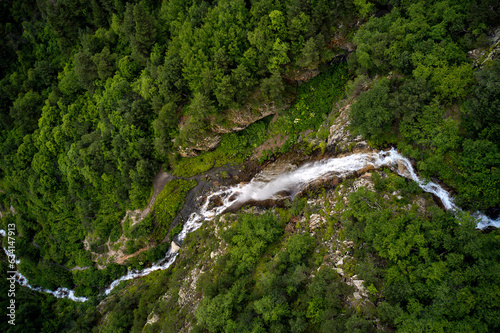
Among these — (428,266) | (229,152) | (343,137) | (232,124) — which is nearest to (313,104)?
(343,137)

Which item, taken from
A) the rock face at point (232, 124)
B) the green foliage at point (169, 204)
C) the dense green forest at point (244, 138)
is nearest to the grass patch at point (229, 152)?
the dense green forest at point (244, 138)

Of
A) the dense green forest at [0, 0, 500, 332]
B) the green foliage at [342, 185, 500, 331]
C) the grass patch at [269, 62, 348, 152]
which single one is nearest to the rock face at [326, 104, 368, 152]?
the dense green forest at [0, 0, 500, 332]

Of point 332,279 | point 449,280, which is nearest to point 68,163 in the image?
point 332,279

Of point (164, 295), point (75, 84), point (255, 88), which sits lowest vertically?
point (164, 295)

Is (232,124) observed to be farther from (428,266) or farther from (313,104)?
(428,266)

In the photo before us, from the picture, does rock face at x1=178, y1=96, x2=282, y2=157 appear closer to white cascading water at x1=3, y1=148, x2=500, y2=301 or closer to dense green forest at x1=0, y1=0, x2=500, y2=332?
dense green forest at x1=0, y1=0, x2=500, y2=332

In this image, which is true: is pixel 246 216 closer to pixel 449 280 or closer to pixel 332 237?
pixel 332 237

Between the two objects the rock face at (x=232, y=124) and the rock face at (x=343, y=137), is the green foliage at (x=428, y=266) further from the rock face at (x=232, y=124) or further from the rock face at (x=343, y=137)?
the rock face at (x=232, y=124)

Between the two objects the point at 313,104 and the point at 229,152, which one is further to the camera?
the point at 229,152
